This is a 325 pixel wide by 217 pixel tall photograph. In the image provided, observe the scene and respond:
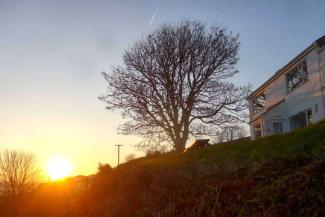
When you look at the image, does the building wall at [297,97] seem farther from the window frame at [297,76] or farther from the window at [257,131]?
the window at [257,131]

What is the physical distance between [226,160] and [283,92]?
1690 cm

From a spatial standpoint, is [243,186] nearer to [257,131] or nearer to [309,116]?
[309,116]

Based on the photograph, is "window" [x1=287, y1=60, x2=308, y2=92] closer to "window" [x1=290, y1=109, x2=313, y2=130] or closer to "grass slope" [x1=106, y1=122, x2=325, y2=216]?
"window" [x1=290, y1=109, x2=313, y2=130]

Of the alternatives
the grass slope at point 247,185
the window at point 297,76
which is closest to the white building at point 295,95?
the window at point 297,76

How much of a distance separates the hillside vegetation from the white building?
962 cm

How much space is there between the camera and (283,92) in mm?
30719

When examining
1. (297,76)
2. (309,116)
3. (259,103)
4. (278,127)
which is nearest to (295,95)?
(297,76)

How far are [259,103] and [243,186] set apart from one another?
1063 inches

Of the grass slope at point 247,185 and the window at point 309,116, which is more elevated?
the window at point 309,116

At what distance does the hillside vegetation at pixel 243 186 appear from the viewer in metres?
8.62

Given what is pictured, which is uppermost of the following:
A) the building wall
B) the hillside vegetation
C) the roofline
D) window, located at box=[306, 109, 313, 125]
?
the roofline

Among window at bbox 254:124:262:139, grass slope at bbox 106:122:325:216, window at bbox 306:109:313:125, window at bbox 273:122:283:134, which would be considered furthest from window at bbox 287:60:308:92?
grass slope at bbox 106:122:325:216

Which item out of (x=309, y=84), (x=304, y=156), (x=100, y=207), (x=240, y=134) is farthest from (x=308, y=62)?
(x=240, y=134)

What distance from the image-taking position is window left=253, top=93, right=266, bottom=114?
3591cm
